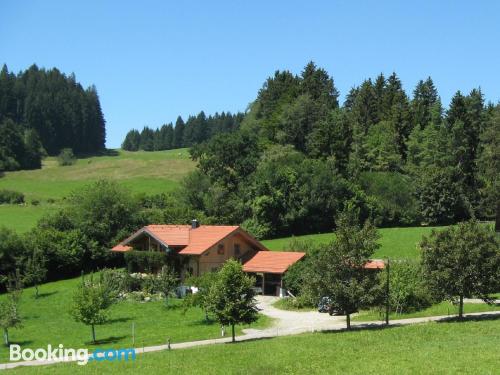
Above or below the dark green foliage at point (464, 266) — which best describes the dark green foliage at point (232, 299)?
below

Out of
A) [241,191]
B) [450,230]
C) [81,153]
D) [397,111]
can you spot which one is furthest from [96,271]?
[81,153]

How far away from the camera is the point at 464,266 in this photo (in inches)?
1344

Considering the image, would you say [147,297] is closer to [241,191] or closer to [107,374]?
[107,374]

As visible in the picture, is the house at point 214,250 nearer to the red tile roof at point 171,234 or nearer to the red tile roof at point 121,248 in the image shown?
the red tile roof at point 171,234

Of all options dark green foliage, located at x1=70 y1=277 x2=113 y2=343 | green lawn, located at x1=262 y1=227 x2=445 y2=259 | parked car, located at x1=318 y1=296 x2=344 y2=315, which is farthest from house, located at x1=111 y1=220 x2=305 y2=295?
dark green foliage, located at x1=70 y1=277 x2=113 y2=343

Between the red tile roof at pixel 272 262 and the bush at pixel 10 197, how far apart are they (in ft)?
172

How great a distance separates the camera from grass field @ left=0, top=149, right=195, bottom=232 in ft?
307

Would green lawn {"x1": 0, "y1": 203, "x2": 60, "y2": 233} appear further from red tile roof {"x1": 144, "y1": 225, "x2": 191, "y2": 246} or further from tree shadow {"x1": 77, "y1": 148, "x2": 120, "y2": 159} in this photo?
tree shadow {"x1": 77, "y1": 148, "x2": 120, "y2": 159}

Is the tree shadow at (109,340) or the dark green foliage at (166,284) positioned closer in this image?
the tree shadow at (109,340)

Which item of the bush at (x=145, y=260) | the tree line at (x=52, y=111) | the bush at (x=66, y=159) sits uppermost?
the tree line at (x=52, y=111)

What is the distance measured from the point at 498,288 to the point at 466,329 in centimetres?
562

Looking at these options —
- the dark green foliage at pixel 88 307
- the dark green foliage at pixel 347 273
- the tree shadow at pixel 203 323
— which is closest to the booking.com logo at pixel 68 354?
the dark green foliage at pixel 88 307

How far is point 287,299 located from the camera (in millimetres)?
47031

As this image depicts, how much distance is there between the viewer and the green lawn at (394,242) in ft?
195
